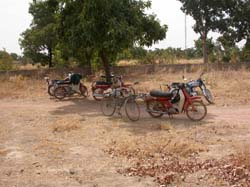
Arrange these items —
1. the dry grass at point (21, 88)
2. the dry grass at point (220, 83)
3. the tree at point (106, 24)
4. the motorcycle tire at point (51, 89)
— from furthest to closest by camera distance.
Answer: the dry grass at point (21, 88), the motorcycle tire at point (51, 89), the dry grass at point (220, 83), the tree at point (106, 24)

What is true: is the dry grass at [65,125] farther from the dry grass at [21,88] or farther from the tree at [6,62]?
the tree at [6,62]

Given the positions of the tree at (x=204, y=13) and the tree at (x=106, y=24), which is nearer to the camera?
the tree at (x=106, y=24)

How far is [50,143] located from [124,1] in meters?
7.02

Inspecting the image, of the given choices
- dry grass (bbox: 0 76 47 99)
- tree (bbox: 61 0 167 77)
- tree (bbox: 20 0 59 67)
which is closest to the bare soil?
tree (bbox: 61 0 167 77)

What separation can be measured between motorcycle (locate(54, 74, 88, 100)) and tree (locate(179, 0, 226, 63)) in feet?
55.1

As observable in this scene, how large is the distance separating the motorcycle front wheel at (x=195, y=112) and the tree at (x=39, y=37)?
15307mm

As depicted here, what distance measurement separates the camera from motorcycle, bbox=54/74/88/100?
51.6 ft

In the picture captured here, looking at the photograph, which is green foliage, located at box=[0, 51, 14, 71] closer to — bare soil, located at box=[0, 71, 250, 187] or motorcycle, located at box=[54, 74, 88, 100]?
motorcycle, located at box=[54, 74, 88, 100]

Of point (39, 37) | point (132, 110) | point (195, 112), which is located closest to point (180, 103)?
point (195, 112)

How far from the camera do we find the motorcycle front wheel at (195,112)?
10836mm

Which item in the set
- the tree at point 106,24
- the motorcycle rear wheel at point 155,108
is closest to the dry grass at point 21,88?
the tree at point 106,24

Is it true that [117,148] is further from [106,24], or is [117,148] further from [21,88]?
[21,88]

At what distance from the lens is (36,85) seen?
1917cm

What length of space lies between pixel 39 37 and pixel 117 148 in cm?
1835
